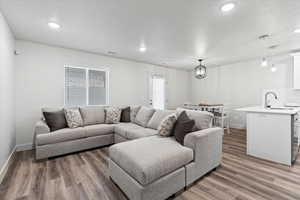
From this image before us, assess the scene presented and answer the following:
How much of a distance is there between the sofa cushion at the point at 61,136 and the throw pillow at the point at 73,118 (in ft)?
0.54

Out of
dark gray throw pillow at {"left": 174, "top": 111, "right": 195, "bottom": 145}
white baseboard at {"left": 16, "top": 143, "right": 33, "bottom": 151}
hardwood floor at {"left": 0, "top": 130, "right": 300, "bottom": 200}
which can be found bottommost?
hardwood floor at {"left": 0, "top": 130, "right": 300, "bottom": 200}

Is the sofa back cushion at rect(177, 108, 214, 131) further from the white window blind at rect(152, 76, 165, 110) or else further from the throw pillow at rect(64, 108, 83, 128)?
the white window blind at rect(152, 76, 165, 110)

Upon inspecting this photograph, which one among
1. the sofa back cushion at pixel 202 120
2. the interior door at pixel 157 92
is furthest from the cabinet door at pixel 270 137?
the interior door at pixel 157 92

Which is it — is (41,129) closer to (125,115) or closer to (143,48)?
(125,115)

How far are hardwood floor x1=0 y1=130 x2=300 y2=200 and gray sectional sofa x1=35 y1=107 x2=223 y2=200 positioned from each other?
154 mm

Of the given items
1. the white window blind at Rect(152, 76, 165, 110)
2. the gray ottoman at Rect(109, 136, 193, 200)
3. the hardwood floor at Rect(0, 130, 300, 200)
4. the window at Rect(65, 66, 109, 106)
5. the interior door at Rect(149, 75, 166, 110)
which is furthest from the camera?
the white window blind at Rect(152, 76, 165, 110)

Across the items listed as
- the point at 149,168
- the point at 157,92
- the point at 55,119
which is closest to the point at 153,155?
the point at 149,168

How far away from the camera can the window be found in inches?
148

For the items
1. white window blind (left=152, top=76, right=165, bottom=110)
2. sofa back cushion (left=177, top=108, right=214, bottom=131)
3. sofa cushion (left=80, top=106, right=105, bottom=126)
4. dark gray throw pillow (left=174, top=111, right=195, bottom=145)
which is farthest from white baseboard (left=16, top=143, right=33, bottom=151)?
white window blind (left=152, top=76, right=165, bottom=110)

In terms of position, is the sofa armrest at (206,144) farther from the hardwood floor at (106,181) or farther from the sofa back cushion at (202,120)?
the hardwood floor at (106,181)

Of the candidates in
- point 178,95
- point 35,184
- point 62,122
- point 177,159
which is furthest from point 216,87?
point 35,184

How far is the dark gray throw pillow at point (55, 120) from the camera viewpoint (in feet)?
9.35

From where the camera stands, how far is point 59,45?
3432mm

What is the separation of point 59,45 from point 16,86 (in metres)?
1.32
